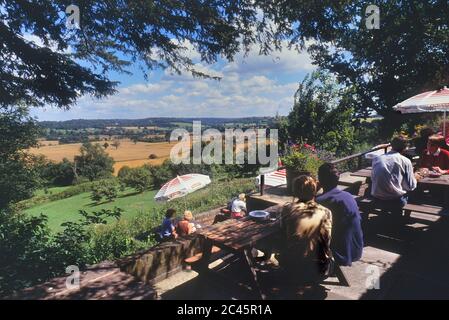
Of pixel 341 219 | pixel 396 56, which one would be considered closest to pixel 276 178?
pixel 341 219

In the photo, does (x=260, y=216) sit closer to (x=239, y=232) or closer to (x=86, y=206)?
(x=239, y=232)

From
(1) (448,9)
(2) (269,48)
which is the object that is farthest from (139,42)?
(1) (448,9)

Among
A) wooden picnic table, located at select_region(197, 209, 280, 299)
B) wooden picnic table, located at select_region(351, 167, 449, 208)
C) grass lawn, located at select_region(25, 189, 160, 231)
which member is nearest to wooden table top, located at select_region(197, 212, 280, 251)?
wooden picnic table, located at select_region(197, 209, 280, 299)

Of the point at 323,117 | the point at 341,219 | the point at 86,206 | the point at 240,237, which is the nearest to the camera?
the point at 341,219

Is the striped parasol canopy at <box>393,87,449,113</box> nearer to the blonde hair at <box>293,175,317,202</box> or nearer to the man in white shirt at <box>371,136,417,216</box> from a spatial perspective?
the man in white shirt at <box>371,136,417,216</box>

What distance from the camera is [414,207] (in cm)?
461

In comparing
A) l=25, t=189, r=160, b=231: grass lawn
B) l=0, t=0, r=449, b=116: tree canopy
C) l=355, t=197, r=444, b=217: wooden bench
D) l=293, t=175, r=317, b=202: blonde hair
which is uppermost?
l=0, t=0, r=449, b=116: tree canopy

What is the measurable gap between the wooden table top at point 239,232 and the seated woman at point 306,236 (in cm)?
41

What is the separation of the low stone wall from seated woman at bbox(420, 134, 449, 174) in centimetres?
427

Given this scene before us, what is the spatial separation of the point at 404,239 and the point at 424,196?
0.97m

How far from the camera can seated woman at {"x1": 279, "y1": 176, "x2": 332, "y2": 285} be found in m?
3.08

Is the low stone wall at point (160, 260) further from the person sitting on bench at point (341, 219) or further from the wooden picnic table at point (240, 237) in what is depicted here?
the person sitting on bench at point (341, 219)

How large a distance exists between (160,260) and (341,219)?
243 cm
